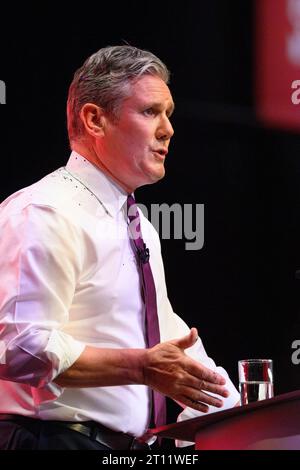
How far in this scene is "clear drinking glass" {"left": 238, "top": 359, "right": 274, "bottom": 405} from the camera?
1.83 metres

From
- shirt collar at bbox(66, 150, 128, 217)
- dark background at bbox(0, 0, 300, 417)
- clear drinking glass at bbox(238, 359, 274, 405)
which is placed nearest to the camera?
clear drinking glass at bbox(238, 359, 274, 405)

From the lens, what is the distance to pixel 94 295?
1.84m

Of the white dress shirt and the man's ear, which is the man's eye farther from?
the white dress shirt

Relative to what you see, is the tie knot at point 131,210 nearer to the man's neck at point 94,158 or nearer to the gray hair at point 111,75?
the man's neck at point 94,158

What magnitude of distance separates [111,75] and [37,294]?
71cm

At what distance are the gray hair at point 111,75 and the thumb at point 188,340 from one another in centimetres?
74

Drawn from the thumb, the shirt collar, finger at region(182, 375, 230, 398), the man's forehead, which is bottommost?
finger at region(182, 375, 230, 398)

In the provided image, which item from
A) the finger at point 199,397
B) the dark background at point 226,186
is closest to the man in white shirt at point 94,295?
the finger at point 199,397

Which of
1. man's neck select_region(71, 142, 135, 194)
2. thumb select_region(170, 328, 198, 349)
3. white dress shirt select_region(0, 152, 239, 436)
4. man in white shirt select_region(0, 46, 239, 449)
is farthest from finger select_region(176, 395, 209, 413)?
man's neck select_region(71, 142, 135, 194)

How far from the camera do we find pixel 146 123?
6.90ft

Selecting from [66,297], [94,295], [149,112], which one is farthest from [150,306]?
[149,112]

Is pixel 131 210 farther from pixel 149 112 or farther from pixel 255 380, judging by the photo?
pixel 255 380

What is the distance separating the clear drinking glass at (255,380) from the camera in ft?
6.01
